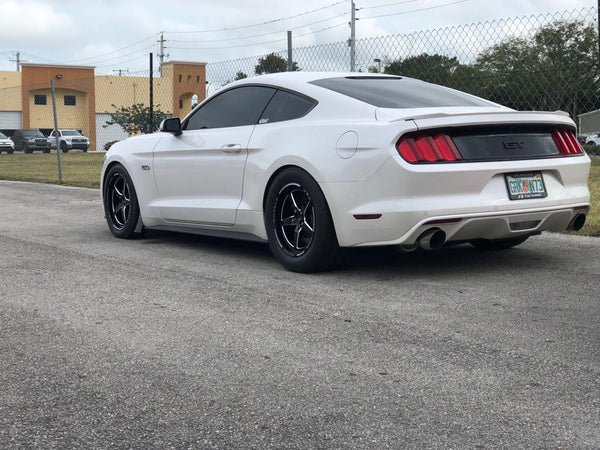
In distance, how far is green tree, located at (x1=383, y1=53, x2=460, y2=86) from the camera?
10.5 m

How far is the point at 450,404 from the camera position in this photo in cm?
326

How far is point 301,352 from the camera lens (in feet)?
13.1

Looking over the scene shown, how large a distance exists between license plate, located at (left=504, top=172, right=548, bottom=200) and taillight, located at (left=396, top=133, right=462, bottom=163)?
409mm

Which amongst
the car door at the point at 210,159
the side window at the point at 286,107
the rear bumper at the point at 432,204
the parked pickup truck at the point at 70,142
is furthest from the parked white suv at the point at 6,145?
the rear bumper at the point at 432,204

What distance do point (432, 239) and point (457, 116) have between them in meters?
0.78

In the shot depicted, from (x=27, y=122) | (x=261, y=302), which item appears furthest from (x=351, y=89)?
(x=27, y=122)

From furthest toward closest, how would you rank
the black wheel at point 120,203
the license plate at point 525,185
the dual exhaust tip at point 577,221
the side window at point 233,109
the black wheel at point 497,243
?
the black wheel at point 120,203 < the black wheel at point 497,243 < the side window at point 233,109 < the dual exhaust tip at point 577,221 < the license plate at point 525,185

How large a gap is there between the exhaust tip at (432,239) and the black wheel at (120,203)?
311 centimetres

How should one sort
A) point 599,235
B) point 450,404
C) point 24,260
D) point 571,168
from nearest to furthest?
point 450,404
point 571,168
point 24,260
point 599,235

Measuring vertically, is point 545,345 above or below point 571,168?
below

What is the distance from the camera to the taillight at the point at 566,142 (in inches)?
239

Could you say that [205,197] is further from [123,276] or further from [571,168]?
[571,168]

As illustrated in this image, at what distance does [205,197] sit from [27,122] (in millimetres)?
63810

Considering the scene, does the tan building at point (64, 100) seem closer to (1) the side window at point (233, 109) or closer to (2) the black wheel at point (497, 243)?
(1) the side window at point (233, 109)
